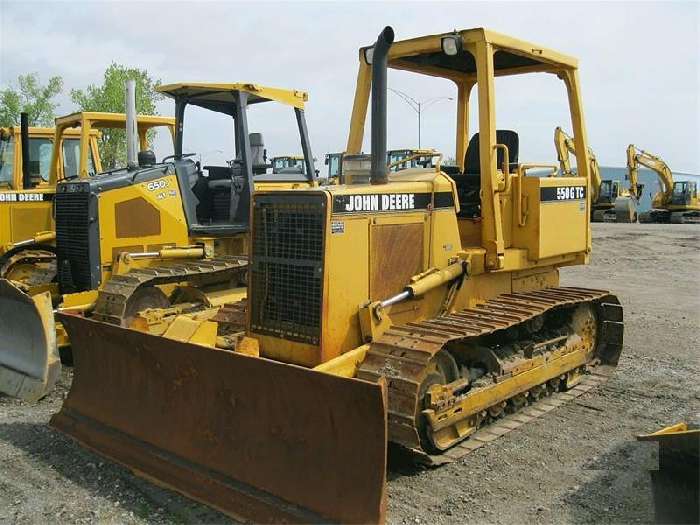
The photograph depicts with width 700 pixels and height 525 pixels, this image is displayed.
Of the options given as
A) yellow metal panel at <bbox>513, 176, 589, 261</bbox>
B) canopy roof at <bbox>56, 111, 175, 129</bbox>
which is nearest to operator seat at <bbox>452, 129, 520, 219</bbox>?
yellow metal panel at <bbox>513, 176, 589, 261</bbox>

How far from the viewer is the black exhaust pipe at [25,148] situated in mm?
10102

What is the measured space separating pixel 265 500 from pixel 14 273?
6916mm

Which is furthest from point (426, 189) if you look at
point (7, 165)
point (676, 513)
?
point (7, 165)

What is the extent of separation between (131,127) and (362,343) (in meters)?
4.75

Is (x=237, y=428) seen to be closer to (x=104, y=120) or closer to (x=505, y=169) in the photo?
(x=505, y=169)

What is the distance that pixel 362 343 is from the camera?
496 cm

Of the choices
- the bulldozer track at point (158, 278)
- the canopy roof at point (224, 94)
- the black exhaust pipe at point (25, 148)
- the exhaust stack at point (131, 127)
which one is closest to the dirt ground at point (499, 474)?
the bulldozer track at point (158, 278)

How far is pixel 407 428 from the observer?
4258 millimetres

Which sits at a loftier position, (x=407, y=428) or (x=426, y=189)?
(x=426, y=189)

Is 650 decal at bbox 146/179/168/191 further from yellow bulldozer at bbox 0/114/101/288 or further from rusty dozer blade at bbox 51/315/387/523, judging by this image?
rusty dozer blade at bbox 51/315/387/523

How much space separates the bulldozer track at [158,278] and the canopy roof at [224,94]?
1.89 meters

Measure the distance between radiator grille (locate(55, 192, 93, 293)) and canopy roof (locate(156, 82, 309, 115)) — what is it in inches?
69.1

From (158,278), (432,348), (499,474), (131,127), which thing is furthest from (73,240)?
(499,474)

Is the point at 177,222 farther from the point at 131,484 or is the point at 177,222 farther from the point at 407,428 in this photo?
the point at 407,428
